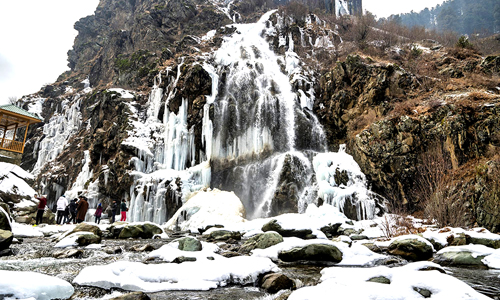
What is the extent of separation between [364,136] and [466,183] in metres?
6.48

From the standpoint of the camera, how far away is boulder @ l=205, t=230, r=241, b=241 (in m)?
9.62

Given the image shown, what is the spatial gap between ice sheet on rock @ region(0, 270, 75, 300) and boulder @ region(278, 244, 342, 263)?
13.5ft

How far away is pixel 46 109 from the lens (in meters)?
44.0

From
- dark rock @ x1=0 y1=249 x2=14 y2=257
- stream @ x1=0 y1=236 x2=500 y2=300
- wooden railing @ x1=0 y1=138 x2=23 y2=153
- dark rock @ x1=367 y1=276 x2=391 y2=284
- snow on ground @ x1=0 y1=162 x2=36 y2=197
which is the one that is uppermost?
wooden railing @ x1=0 y1=138 x2=23 y2=153

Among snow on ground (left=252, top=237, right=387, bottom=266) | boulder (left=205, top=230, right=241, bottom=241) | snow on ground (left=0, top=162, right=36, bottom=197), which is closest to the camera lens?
snow on ground (left=252, top=237, right=387, bottom=266)

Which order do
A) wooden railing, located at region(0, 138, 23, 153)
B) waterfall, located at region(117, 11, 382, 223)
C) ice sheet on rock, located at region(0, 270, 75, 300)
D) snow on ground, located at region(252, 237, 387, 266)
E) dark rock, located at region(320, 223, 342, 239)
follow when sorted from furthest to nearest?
wooden railing, located at region(0, 138, 23, 153), waterfall, located at region(117, 11, 382, 223), dark rock, located at region(320, 223, 342, 239), snow on ground, located at region(252, 237, 387, 266), ice sheet on rock, located at region(0, 270, 75, 300)

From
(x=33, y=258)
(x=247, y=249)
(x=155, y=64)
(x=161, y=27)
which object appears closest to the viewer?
(x=33, y=258)

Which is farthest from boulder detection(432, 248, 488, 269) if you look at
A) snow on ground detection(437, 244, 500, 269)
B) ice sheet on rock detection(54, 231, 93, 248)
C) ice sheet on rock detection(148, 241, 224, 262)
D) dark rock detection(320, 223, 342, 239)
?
ice sheet on rock detection(54, 231, 93, 248)

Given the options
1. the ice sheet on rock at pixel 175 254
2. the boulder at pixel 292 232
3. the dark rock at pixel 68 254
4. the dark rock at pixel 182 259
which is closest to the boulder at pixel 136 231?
the dark rock at pixel 68 254

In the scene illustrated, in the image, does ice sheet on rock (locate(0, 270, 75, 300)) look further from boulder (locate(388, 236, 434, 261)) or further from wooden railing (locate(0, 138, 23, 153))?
wooden railing (locate(0, 138, 23, 153))

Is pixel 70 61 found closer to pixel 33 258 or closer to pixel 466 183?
pixel 33 258

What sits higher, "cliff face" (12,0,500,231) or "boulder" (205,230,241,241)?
"cliff face" (12,0,500,231)

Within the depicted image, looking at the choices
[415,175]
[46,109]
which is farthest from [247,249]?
[46,109]

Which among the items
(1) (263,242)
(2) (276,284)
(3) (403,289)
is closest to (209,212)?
(1) (263,242)
